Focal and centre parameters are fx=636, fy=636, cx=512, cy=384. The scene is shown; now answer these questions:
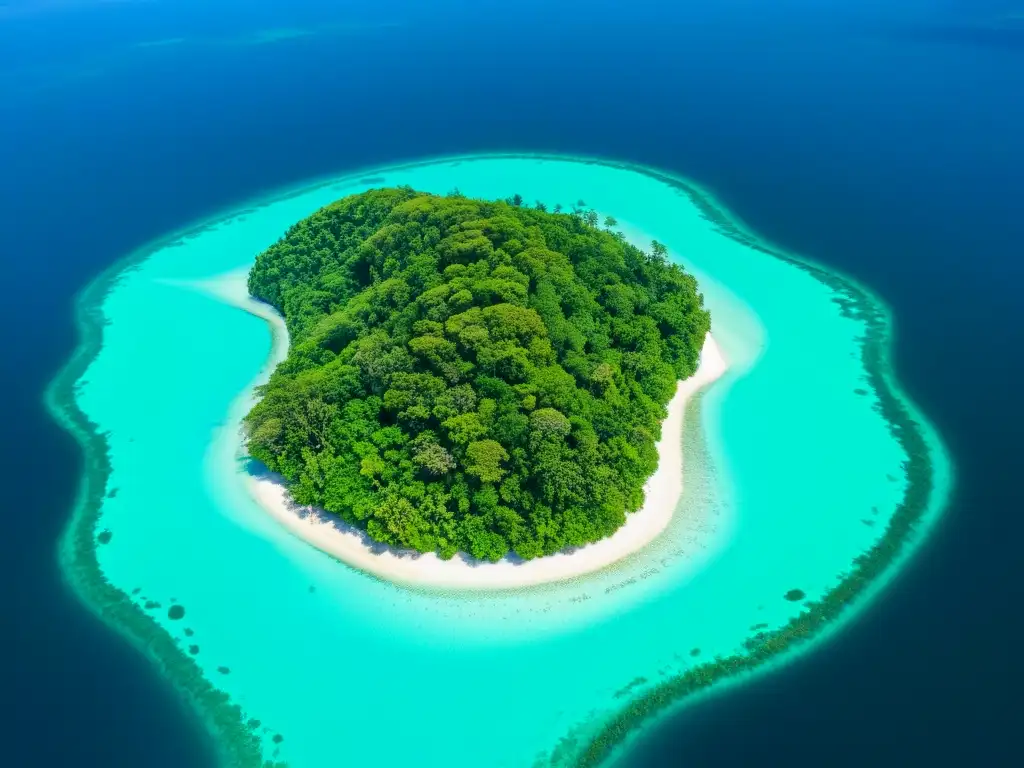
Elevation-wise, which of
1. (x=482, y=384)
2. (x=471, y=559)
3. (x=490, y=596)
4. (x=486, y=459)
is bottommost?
(x=490, y=596)

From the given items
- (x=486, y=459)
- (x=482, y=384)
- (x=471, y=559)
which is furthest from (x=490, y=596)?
(x=482, y=384)

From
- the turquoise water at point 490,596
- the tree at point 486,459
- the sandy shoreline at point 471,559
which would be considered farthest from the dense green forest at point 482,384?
the turquoise water at point 490,596

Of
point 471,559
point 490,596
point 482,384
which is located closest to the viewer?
point 490,596

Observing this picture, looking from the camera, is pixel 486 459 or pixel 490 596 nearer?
pixel 490 596

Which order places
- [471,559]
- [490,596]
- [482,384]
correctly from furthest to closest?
[482,384] < [471,559] < [490,596]

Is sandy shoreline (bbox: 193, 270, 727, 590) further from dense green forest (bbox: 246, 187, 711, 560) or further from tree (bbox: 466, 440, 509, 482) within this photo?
tree (bbox: 466, 440, 509, 482)

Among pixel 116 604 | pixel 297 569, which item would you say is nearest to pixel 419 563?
pixel 297 569

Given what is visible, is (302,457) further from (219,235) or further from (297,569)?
(219,235)

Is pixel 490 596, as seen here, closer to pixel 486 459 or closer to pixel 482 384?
pixel 486 459
